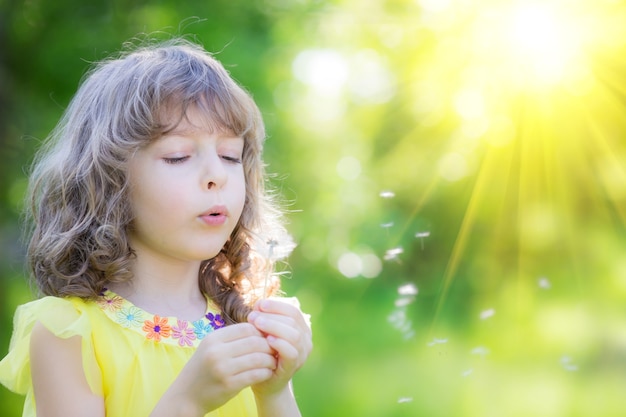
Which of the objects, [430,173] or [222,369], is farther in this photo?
[430,173]

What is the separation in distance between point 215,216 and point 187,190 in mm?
89

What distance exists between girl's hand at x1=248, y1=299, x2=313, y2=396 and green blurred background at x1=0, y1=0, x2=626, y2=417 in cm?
341

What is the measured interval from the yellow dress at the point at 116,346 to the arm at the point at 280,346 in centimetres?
18

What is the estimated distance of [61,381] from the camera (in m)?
1.63

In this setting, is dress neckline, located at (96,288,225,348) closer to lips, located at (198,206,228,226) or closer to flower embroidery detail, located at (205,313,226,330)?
flower embroidery detail, located at (205,313,226,330)

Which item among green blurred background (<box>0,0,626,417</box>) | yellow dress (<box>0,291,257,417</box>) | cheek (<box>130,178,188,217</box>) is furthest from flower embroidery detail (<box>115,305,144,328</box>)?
green blurred background (<box>0,0,626,417</box>)

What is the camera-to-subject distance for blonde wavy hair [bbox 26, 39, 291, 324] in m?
1.77

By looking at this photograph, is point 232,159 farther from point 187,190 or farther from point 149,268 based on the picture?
point 149,268

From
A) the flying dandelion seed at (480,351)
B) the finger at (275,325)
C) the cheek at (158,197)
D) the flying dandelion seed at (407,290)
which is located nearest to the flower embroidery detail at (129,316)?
the cheek at (158,197)

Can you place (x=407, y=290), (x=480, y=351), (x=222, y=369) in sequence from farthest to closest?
(x=480, y=351)
(x=407, y=290)
(x=222, y=369)

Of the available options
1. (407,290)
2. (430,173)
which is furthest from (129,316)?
(430,173)

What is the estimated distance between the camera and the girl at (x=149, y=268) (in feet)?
5.16

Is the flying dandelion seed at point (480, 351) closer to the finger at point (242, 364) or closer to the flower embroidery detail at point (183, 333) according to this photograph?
the flower embroidery detail at point (183, 333)

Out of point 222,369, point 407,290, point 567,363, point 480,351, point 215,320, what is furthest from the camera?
point 567,363
